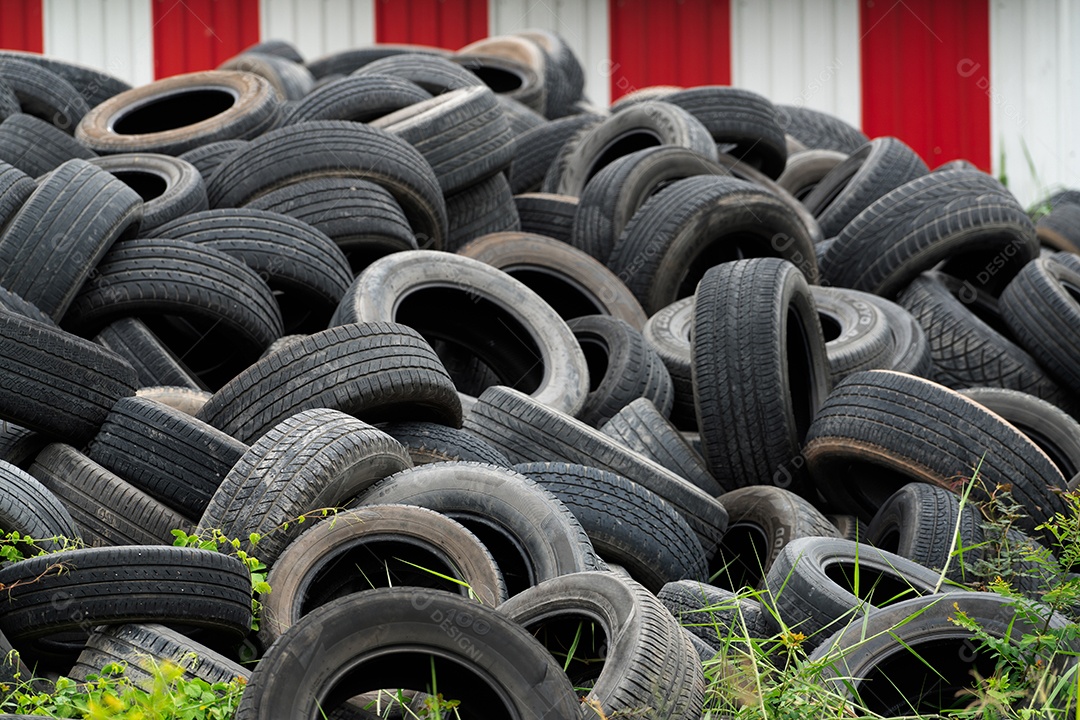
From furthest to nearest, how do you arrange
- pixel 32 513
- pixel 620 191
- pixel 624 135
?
pixel 624 135 < pixel 620 191 < pixel 32 513

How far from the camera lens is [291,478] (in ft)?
10.4

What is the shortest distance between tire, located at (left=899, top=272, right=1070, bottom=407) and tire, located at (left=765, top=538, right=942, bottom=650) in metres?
1.85

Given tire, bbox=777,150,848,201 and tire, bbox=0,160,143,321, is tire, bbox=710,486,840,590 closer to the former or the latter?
tire, bbox=0,160,143,321

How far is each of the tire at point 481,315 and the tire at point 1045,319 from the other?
1909 mm

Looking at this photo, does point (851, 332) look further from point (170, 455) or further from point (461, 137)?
point (170, 455)

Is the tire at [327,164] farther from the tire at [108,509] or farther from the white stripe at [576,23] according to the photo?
the white stripe at [576,23]

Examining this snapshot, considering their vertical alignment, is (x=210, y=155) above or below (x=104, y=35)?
below

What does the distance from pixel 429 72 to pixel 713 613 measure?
4.40m

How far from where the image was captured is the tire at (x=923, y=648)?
9.35 ft

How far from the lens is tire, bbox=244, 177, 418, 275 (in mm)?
5172

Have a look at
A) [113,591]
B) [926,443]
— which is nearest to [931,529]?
[926,443]

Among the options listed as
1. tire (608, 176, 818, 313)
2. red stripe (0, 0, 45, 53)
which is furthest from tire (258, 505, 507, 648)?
red stripe (0, 0, 45, 53)

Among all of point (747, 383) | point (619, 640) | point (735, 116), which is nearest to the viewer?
point (619, 640)

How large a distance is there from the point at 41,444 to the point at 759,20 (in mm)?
7452
